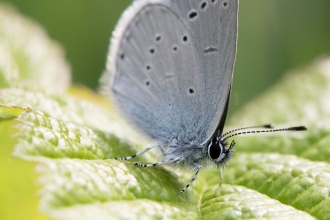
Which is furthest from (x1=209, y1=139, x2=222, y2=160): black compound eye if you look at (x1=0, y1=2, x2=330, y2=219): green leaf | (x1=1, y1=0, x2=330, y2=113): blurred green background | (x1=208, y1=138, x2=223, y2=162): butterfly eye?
(x1=1, y1=0, x2=330, y2=113): blurred green background

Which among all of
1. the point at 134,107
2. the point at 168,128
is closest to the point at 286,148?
the point at 168,128

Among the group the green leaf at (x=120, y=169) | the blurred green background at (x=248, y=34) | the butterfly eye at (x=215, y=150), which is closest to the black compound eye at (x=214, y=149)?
the butterfly eye at (x=215, y=150)

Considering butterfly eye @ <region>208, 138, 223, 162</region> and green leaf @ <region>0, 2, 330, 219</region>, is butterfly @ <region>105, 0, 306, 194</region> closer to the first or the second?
butterfly eye @ <region>208, 138, 223, 162</region>

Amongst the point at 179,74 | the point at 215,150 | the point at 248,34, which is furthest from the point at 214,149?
the point at 248,34

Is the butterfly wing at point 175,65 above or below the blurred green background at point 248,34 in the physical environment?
below

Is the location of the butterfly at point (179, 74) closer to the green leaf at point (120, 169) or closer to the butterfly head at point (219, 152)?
the butterfly head at point (219, 152)

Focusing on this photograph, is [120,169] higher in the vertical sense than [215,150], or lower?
lower

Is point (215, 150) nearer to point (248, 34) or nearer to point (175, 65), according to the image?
point (175, 65)

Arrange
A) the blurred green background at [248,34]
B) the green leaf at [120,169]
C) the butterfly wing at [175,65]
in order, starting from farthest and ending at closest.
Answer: the blurred green background at [248,34] → the butterfly wing at [175,65] → the green leaf at [120,169]
